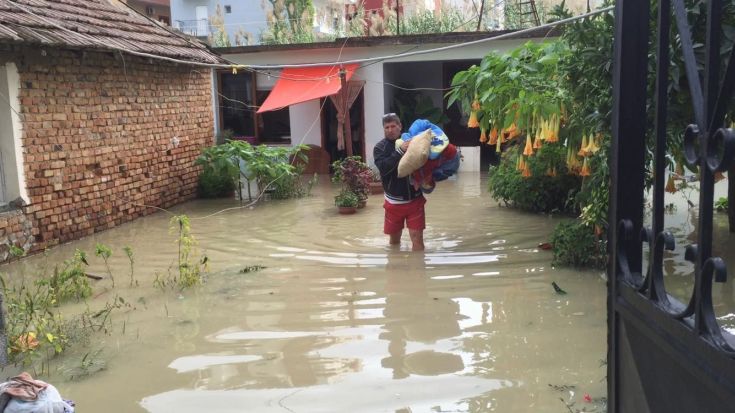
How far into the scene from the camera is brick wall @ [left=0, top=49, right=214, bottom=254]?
901cm

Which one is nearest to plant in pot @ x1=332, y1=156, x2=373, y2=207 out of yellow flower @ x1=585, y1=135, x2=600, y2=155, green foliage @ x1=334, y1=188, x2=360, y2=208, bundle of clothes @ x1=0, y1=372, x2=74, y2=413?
green foliage @ x1=334, y1=188, x2=360, y2=208

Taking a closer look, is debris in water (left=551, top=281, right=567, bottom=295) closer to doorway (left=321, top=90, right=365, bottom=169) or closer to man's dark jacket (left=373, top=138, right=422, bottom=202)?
man's dark jacket (left=373, top=138, right=422, bottom=202)

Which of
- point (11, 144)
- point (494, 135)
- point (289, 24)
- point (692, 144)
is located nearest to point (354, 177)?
point (494, 135)

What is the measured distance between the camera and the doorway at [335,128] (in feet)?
57.7

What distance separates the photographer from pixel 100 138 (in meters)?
10.4

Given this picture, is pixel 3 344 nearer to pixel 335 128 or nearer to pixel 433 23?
pixel 335 128

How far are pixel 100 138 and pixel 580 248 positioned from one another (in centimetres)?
739

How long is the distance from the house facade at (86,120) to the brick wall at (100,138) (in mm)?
16

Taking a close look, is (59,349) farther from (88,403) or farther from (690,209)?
(690,209)

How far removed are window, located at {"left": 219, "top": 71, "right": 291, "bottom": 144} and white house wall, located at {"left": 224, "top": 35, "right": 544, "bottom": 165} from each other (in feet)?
2.70

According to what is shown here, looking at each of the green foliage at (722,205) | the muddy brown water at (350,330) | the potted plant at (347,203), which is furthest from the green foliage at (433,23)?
the muddy brown water at (350,330)

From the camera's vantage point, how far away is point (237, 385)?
14.8ft

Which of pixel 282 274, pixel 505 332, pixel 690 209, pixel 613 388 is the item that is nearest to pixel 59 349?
pixel 282 274

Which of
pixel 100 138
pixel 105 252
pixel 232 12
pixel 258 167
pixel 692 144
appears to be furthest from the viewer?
pixel 232 12
